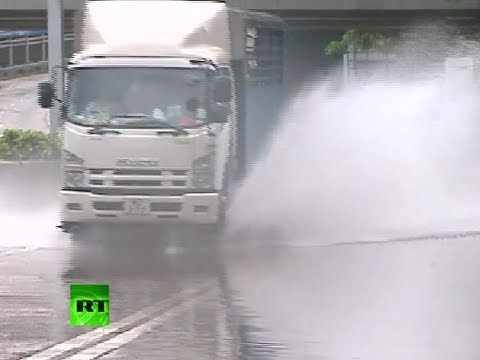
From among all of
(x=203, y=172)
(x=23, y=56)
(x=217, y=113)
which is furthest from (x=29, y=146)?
(x=23, y=56)

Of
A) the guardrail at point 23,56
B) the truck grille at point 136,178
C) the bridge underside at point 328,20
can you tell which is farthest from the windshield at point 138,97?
the guardrail at point 23,56

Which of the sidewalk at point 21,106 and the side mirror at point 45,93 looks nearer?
the side mirror at point 45,93

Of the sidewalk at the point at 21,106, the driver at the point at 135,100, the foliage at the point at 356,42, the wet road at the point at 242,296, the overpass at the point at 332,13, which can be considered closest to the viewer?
the wet road at the point at 242,296

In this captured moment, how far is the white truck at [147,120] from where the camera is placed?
59.4ft

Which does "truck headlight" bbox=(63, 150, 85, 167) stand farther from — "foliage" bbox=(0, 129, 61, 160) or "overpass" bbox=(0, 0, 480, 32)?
"overpass" bbox=(0, 0, 480, 32)

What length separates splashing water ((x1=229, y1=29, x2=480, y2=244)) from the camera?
2088 cm

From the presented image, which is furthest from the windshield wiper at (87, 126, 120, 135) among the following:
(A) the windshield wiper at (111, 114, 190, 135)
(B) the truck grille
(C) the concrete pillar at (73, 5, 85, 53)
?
(C) the concrete pillar at (73, 5, 85, 53)

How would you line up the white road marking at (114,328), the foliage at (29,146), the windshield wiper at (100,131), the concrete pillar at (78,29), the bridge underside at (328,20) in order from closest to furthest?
the white road marking at (114,328)
the windshield wiper at (100,131)
the concrete pillar at (78,29)
the foliage at (29,146)
the bridge underside at (328,20)

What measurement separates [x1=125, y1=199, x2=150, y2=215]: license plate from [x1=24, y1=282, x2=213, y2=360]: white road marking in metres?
3.14

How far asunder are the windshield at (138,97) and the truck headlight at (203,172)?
1.51ft

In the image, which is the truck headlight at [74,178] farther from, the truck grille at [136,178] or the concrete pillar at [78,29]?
the concrete pillar at [78,29]

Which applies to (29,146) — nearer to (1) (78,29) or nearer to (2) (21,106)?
(1) (78,29)

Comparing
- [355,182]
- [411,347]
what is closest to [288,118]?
[355,182]

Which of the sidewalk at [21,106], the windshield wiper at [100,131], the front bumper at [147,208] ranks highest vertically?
the windshield wiper at [100,131]
